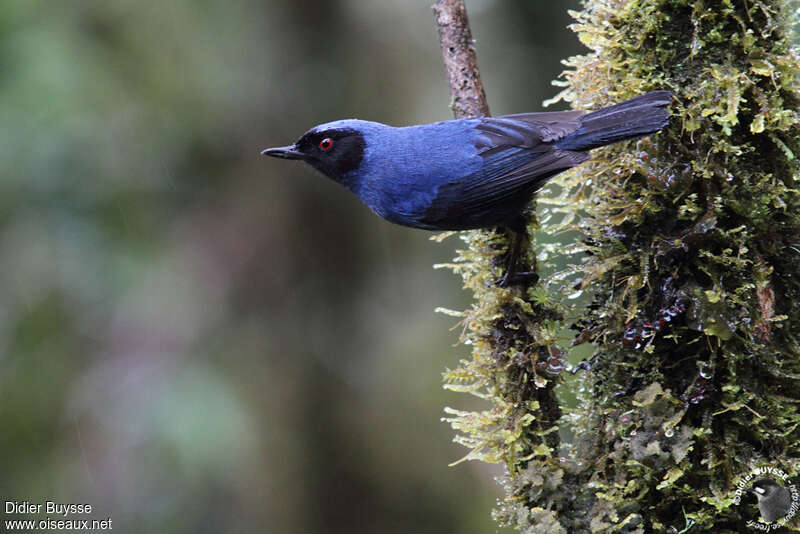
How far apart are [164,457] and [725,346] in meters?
4.06

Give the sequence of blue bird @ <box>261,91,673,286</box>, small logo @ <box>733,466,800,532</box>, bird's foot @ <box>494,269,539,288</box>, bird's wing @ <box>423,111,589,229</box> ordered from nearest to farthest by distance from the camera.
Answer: small logo @ <box>733,466,800,532</box> → bird's foot @ <box>494,269,539,288</box> → blue bird @ <box>261,91,673,286</box> → bird's wing @ <box>423,111,589,229</box>

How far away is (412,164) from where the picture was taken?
3436mm

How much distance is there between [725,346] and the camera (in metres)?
2.25

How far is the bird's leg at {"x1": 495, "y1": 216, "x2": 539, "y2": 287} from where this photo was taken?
2.78 meters

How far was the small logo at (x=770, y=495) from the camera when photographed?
2.10 meters

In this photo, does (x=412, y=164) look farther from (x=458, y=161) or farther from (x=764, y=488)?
(x=764, y=488)

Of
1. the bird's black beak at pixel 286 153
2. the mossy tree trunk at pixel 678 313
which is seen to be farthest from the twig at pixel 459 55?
the bird's black beak at pixel 286 153

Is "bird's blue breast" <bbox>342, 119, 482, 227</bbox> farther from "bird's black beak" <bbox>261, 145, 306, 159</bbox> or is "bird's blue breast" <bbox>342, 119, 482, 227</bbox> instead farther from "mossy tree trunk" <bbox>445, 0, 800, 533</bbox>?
"mossy tree trunk" <bbox>445, 0, 800, 533</bbox>

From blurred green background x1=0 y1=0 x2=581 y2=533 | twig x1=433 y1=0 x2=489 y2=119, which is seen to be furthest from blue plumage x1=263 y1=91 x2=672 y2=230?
blurred green background x1=0 y1=0 x2=581 y2=533

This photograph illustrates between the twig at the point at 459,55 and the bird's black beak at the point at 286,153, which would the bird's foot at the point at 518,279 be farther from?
the bird's black beak at the point at 286,153

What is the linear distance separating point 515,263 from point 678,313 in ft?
2.38

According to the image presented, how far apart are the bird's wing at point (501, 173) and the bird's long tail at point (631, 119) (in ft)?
1.07

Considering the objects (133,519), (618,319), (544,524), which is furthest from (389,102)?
(544,524)

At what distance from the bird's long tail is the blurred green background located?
3608 mm
